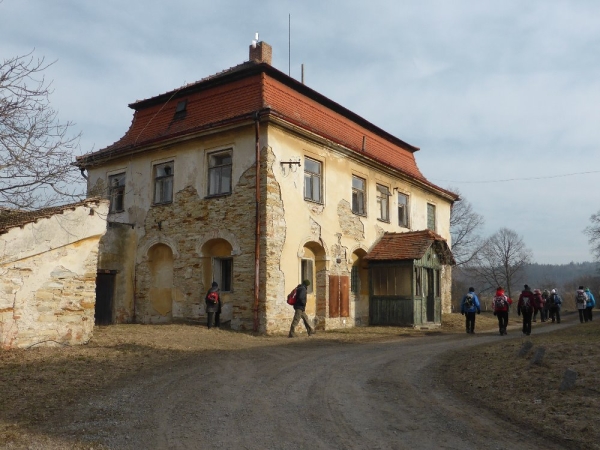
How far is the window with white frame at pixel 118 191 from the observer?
66.1 ft

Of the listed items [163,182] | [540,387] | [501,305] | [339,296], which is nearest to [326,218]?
[339,296]

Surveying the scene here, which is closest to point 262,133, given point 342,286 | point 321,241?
point 321,241

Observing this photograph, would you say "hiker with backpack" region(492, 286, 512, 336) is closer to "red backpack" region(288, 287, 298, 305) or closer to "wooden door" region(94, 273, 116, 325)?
"red backpack" region(288, 287, 298, 305)

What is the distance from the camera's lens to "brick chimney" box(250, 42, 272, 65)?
2030cm

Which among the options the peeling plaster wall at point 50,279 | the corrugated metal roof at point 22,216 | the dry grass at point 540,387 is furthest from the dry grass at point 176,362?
the corrugated metal roof at point 22,216

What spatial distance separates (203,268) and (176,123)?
5474 mm

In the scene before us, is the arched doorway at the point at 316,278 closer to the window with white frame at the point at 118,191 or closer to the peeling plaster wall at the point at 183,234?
the peeling plaster wall at the point at 183,234

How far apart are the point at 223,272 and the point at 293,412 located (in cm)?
1125

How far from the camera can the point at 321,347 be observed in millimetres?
13461

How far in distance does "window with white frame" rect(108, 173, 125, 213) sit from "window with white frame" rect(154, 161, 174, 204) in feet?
5.98

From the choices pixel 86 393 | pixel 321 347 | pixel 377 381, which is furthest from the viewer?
pixel 321 347

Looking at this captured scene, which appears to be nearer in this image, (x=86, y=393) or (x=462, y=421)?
(x=462, y=421)

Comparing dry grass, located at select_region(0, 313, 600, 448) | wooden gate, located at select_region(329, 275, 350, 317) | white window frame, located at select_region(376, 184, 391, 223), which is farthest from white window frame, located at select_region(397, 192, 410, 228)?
dry grass, located at select_region(0, 313, 600, 448)

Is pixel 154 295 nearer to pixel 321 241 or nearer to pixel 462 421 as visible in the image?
pixel 321 241
